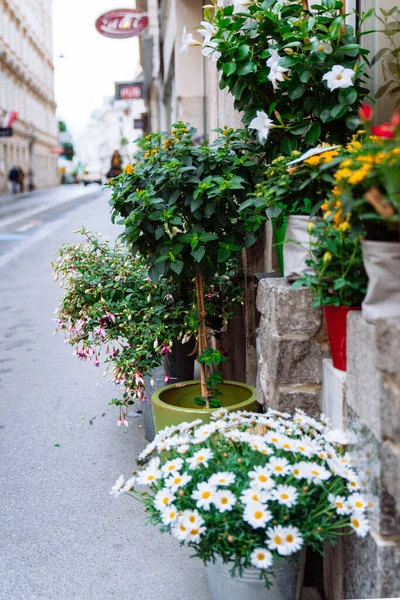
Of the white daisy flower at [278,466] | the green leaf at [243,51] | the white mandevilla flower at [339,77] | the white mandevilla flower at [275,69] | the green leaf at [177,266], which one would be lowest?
the white daisy flower at [278,466]

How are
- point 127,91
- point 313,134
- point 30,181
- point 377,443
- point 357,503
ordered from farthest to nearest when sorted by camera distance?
point 30,181
point 127,91
point 313,134
point 357,503
point 377,443

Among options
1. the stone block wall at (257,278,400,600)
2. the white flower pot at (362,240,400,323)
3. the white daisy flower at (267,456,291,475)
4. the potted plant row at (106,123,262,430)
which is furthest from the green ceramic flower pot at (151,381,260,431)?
the white flower pot at (362,240,400,323)

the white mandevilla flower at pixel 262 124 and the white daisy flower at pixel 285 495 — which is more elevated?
the white mandevilla flower at pixel 262 124

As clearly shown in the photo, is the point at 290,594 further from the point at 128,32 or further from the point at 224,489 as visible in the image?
the point at 128,32

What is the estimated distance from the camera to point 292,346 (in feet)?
9.09

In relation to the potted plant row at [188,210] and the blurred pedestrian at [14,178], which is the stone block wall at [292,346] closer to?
the potted plant row at [188,210]

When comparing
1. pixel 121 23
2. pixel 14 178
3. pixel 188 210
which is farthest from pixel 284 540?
pixel 14 178

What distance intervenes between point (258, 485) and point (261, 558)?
0.68 feet

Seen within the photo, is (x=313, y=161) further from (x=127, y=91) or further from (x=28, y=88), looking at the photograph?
(x=28, y=88)

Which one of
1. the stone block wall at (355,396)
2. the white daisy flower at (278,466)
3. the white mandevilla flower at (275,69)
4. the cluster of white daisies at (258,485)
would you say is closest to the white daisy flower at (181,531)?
the cluster of white daisies at (258,485)

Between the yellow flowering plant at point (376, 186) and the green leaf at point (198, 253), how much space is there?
1203 mm

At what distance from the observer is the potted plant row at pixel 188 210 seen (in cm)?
326

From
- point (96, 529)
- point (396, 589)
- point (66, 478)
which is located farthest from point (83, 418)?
point (396, 589)

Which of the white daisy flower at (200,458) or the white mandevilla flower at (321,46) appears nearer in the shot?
the white daisy flower at (200,458)
